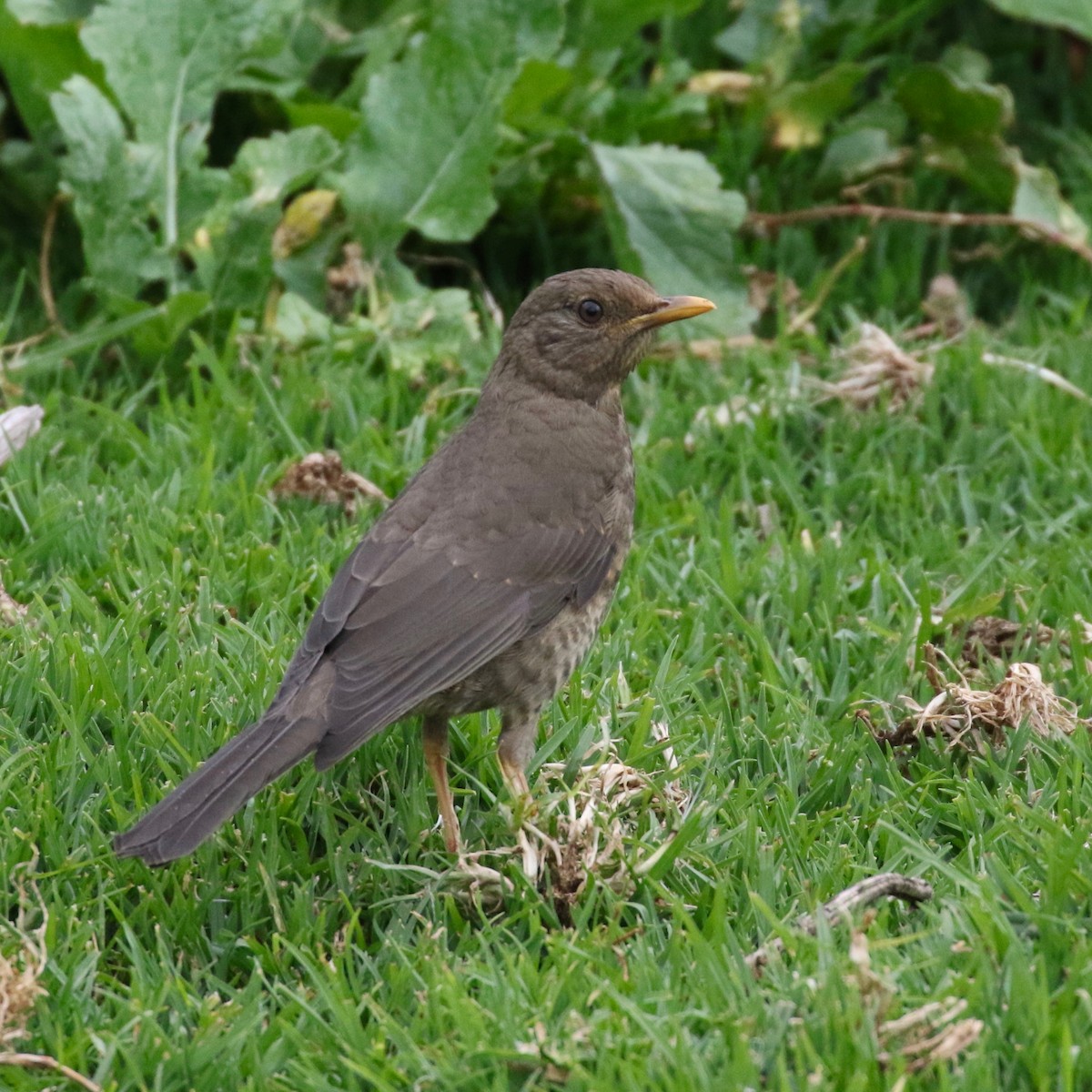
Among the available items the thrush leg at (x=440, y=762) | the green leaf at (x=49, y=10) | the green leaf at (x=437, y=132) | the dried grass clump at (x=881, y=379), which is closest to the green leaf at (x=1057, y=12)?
the dried grass clump at (x=881, y=379)

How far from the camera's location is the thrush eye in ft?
15.8

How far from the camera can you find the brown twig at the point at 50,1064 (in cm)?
312

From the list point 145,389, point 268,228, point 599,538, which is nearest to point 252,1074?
point 599,538

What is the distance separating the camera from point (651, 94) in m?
6.80

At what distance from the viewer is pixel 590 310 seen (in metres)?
4.82

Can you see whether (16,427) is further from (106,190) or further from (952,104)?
(952,104)

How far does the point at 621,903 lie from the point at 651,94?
3998mm

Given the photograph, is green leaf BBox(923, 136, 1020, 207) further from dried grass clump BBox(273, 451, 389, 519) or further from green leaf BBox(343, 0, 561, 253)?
dried grass clump BBox(273, 451, 389, 519)

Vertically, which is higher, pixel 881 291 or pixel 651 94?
pixel 651 94

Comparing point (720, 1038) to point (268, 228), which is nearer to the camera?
point (720, 1038)

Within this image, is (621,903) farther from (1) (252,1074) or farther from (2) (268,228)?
(2) (268,228)

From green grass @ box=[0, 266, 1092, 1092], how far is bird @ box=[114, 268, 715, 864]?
0.73 ft

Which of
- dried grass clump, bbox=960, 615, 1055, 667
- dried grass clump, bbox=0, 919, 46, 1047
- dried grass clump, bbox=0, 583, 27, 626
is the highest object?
dried grass clump, bbox=0, 919, 46, 1047

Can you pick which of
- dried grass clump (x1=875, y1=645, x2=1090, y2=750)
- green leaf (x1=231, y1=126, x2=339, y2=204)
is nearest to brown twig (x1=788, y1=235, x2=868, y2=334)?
green leaf (x1=231, y1=126, x2=339, y2=204)
